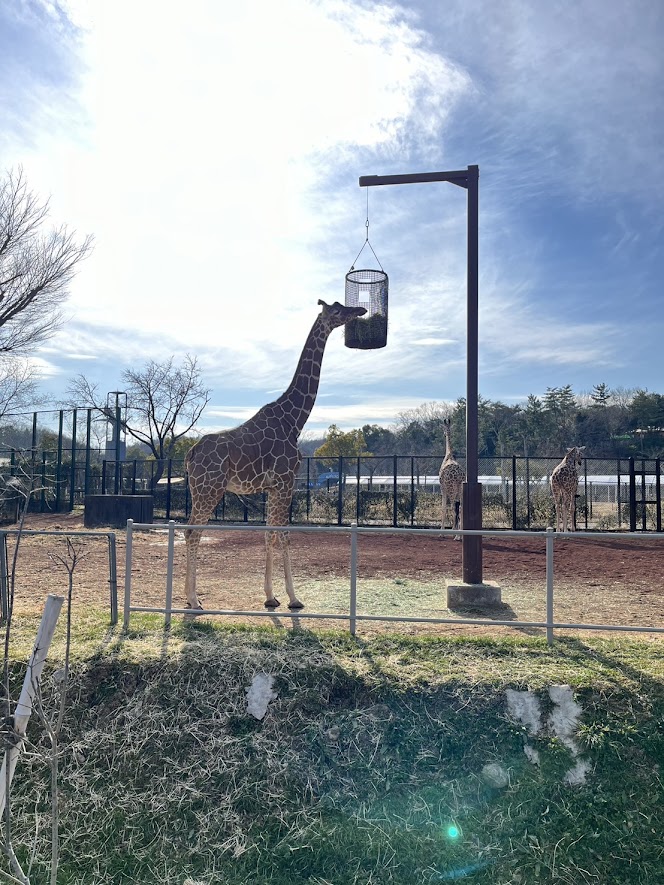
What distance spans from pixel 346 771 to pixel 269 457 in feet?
11.6

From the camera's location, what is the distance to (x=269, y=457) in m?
6.86

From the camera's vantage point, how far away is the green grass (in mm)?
3627

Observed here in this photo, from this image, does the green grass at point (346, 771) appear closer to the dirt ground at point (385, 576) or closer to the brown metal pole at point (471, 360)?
the dirt ground at point (385, 576)

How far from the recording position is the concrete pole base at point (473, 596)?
22.7 ft

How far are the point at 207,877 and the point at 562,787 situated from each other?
7.43 feet

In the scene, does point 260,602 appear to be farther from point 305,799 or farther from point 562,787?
point 562,787

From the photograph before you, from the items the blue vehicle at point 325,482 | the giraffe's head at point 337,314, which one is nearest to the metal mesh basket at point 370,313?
the giraffe's head at point 337,314

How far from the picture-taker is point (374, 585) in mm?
8492

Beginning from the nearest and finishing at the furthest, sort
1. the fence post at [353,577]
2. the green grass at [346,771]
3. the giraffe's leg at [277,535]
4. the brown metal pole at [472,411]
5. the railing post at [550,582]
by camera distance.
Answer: the green grass at [346,771]
the railing post at [550,582]
the fence post at [353,577]
the giraffe's leg at [277,535]
the brown metal pole at [472,411]

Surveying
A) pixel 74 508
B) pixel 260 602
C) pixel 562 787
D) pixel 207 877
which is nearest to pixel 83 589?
pixel 260 602

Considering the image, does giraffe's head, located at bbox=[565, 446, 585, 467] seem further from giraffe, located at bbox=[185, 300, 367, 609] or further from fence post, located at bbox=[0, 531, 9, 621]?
fence post, located at bbox=[0, 531, 9, 621]

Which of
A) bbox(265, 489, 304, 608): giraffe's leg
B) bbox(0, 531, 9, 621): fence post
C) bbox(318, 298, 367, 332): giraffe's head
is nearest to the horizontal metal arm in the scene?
bbox(318, 298, 367, 332): giraffe's head

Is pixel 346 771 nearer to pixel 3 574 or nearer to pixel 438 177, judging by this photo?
pixel 3 574

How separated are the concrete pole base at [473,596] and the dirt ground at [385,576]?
132mm
